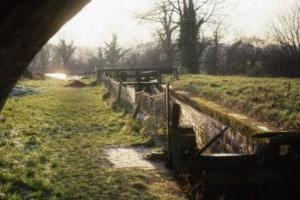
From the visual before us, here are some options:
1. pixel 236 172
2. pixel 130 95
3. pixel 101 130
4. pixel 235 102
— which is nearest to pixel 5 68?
pixel 236 172

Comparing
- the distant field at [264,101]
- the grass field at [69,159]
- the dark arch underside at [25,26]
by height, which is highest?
the dark arch underside at [25,26]

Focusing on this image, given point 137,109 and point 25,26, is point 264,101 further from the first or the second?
point 25,26

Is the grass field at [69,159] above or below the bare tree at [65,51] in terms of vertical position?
below

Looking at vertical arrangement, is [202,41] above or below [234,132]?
above

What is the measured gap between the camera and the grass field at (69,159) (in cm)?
641

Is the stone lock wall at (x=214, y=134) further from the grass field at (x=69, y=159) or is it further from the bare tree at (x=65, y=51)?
the bare tree at (x=65, y=51)

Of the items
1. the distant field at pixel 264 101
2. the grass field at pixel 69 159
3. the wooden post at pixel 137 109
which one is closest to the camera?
the grass field at pixel 69 159

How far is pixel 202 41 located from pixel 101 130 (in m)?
24.4

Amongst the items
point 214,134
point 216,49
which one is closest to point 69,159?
point 214,134

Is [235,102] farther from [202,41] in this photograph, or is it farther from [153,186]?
[202,41]

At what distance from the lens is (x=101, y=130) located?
11523 millimetres

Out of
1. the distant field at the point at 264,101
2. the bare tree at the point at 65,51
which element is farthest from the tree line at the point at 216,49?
the bare tree at the point at 65,51

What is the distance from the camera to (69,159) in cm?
830

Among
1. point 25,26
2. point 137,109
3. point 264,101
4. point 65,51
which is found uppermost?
point 65,51
